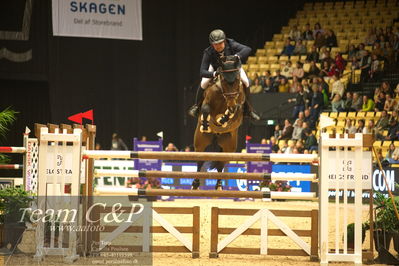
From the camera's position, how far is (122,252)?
584 cm

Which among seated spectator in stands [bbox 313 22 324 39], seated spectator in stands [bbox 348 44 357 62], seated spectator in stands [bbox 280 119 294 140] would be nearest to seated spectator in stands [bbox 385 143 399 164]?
seated spectator in stands [bbox 280 119 294 140]

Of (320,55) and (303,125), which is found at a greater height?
(320,55)

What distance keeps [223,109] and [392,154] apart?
20.4 ft

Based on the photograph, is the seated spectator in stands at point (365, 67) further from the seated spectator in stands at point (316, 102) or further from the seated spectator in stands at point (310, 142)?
the seated spectator in stands at point (310, 142)

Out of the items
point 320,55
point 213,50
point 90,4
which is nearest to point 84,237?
point 213,50

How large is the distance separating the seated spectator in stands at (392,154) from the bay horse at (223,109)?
5.59m

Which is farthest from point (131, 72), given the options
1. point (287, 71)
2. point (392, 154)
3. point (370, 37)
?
point (392, 154)

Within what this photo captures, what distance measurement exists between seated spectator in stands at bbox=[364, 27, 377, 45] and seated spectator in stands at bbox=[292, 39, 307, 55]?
5.25 feet

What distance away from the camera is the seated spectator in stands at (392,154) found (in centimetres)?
1270

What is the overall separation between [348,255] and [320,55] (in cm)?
1143

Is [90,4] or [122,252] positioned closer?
[122,252]

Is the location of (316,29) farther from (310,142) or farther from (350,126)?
(350,126)

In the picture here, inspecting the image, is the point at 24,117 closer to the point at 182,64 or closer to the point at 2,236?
the point at 182,64

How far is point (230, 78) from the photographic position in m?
7.32
